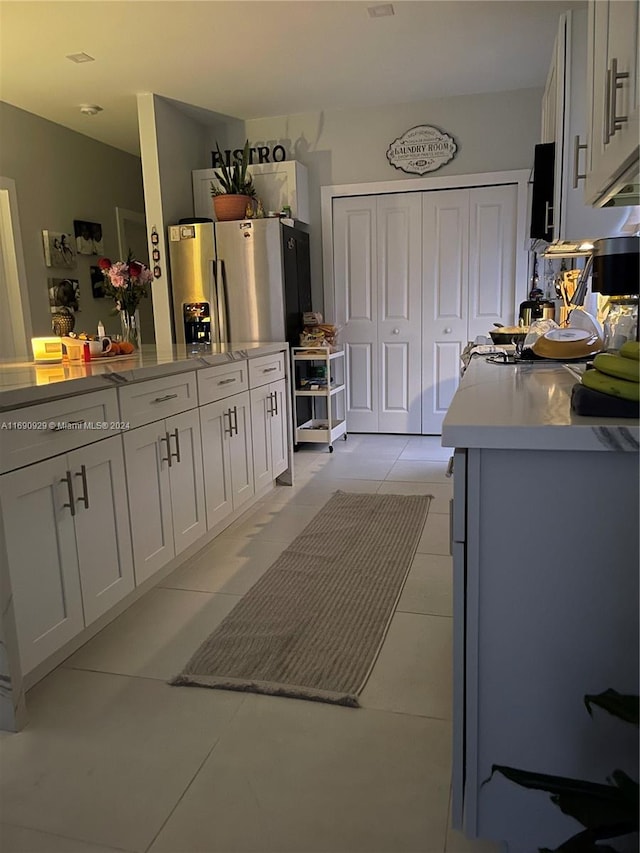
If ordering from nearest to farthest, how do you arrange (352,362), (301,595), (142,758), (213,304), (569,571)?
1. (569,571)
2. (142,758)
3. (301,595)
4. (213,304)
5. (352,362)

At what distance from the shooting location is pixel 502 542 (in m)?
1.12

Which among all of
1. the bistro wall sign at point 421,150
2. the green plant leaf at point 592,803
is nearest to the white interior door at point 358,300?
the bistro wall sign at point 421,150

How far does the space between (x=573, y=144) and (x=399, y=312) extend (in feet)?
8.44

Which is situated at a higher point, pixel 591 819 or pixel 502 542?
pixel 502 542

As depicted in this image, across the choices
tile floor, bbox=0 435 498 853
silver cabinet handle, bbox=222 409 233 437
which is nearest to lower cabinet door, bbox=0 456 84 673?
tile floor, bbox=0 435 498 853

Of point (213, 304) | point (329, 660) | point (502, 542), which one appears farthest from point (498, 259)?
point (502, 542)

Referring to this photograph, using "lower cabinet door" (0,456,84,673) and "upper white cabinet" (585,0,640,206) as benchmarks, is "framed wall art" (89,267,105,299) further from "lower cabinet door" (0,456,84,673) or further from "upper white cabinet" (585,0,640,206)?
"upper white cabinet" (585,0,640,206)

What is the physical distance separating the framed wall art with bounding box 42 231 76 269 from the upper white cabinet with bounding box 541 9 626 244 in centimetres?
380

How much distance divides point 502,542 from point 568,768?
18.3 inches

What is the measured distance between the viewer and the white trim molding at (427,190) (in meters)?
4.61

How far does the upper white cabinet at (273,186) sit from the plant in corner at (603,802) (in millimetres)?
4423

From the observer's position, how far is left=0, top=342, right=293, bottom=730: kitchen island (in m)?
1.67

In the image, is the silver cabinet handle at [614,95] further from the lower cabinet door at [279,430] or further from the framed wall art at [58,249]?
A: the framed wall art at [58,249]

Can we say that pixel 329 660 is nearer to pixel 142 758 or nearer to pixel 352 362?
pixel 142 758
